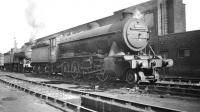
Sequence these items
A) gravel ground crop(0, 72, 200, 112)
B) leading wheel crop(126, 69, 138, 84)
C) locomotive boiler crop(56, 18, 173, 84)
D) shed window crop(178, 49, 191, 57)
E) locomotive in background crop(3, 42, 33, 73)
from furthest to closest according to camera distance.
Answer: locomotive in background crop(3, 42, 33, 73) → shed window crop(178, 49, 191, 57) → locomotive boiler crop(56, 18, 173, 84) → leading wheel crop(126, 69, 138, 84) → gravel ground crop(0, 72, 200, 112)

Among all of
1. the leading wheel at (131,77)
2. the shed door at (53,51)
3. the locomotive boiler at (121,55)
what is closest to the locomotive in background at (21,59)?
the shed door at (53,51)

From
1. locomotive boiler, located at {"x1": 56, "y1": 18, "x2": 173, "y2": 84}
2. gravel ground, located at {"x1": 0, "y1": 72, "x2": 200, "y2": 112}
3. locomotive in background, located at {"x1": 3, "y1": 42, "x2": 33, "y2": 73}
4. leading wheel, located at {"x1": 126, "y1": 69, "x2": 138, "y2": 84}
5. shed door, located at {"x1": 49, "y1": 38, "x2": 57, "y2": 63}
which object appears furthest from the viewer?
locomotive in background, located at {"x1": 3, "y1": 42, "x2": 33, "y2": 73}

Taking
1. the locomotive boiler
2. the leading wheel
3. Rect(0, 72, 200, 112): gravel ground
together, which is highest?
the locomotive boiler

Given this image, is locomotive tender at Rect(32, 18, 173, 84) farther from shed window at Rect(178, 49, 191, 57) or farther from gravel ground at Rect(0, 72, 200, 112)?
shed window at Rect(178, 49, 191, 57)

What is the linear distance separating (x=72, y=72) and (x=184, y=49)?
10052 mm

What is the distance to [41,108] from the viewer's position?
22.2 ft

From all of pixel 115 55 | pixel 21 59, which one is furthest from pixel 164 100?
pixel 21 59

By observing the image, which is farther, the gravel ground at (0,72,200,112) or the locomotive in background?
the locomotive in background

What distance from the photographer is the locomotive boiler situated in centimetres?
994

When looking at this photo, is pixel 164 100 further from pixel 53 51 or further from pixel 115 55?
pixel 53 51

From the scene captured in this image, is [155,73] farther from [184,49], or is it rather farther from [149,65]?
[184,49]

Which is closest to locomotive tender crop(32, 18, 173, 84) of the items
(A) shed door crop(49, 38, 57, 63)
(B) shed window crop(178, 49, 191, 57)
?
(A) shed door crop(49, 38, 57, 63)

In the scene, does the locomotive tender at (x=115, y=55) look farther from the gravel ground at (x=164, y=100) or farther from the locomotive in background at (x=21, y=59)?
the locomotive in background at (x=21, y=59)

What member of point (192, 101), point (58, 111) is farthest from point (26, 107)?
point (192, 101)
